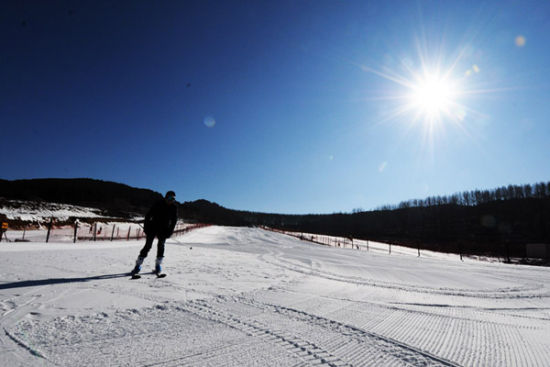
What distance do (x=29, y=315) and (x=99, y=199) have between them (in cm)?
11198

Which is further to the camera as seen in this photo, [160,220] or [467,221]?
[467,221]

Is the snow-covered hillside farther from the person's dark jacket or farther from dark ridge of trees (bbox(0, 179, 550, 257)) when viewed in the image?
the person's dark jacket

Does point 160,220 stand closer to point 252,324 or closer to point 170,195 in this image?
point 170,195

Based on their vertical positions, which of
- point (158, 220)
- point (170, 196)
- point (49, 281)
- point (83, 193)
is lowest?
point (49, 281)

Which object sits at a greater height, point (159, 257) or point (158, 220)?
point (158, 220)

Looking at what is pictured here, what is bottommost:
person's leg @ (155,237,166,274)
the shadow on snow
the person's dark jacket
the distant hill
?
the shadow on snow

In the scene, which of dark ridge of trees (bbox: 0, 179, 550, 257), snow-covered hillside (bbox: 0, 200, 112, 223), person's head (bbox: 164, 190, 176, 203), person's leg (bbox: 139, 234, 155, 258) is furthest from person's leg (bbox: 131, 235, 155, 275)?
dark ridge of trees (bbox: 0, 179, 550, 257)

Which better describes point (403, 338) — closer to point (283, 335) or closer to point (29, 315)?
point (283, 335)

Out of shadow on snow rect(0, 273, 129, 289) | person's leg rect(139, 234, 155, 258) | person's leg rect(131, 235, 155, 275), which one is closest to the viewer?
shadow on snow rect(0, 273, 129, 289)

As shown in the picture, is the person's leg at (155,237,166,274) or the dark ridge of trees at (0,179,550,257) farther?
the dark ridge of trees at (0,179,550,257)

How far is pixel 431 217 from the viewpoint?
4360 inches

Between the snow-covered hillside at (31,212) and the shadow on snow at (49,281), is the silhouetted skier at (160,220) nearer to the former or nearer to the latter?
the shadow on snow at (49,281)

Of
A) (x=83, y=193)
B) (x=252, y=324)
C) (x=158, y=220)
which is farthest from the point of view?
(x=83, y=193)

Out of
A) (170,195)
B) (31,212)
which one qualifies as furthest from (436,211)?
(31,212)
